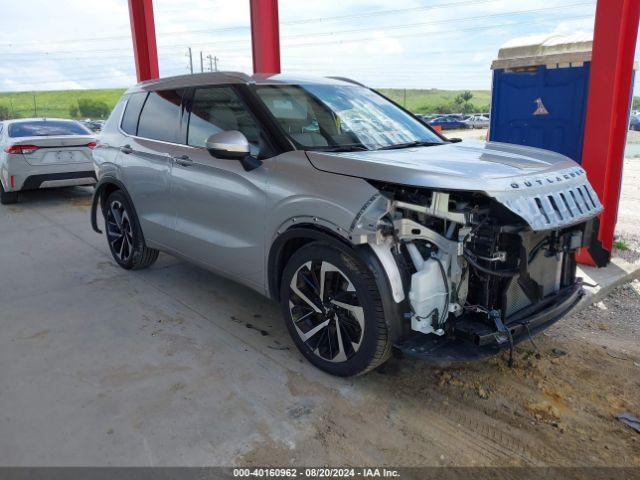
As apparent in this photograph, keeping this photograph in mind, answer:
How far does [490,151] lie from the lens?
135 inches

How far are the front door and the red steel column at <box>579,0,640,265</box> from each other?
123 inches

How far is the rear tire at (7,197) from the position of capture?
9322 mm

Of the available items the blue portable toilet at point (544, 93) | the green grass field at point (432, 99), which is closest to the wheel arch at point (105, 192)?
the blue portable toilet at point (544, 93)

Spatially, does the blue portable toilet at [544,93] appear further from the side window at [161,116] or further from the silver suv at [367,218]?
the side window at [161,116]

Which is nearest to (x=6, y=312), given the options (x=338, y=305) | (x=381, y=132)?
(x=338, y=305)

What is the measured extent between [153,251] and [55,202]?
5.44 metres

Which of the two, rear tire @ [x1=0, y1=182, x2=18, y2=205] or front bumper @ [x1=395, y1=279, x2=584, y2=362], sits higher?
front bumper @ [x1=395, y1=279, x2=584, y2=362]

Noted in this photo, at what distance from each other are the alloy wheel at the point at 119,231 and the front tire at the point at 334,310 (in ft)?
8.08

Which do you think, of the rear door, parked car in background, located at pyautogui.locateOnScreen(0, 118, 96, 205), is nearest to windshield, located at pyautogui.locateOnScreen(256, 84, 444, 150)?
the rear door

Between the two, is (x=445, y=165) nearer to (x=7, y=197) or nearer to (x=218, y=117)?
(x=218, y=117)

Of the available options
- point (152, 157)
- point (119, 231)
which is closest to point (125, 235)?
point (119, 231)

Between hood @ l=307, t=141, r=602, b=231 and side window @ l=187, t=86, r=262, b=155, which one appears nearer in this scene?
hood @ l=307, t=141, r=602, b=231

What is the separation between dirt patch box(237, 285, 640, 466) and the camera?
2.58 metres

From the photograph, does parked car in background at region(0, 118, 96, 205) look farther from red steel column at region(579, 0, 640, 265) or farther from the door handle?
red steel column at region(579, 0, 640, 265)
